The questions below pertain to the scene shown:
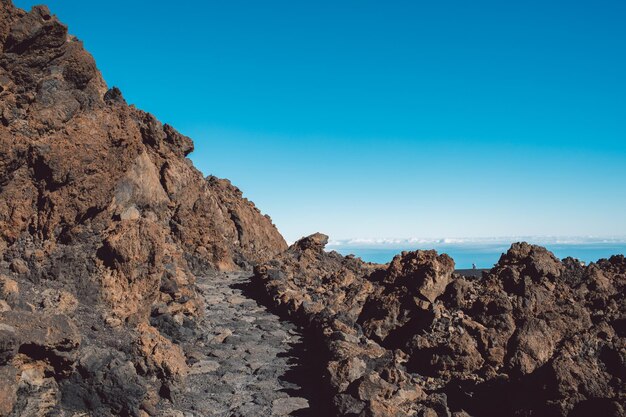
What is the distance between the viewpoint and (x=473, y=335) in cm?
1289

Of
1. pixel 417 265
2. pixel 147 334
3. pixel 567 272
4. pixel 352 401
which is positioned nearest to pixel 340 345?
pixel 352 401

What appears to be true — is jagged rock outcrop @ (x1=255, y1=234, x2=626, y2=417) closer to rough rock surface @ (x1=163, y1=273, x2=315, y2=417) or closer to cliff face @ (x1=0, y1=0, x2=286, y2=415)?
rough rock surface @ (x1=163, y1=273, x2=315, y2=417)

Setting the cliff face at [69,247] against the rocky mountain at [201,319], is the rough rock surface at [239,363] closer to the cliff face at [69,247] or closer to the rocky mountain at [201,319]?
the rocky mountain at [201,319]

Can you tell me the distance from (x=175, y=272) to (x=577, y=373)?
12.8 metres

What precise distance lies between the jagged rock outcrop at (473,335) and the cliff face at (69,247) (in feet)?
14.3

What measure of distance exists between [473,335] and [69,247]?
37.6 ft

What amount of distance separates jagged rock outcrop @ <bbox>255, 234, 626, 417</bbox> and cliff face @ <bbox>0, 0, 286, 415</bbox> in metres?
4.35

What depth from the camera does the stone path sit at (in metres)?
9.80

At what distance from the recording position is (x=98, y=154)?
530 inches

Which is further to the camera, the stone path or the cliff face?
the stone path

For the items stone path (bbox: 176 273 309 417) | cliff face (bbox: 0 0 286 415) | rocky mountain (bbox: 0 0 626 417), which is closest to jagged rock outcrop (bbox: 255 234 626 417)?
rocky mountain (bbox: 0 0 626 417)

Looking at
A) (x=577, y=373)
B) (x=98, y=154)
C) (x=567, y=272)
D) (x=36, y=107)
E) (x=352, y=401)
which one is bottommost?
(x=352, y=401)

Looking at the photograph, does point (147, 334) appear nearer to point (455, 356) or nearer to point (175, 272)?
point (175, 272)

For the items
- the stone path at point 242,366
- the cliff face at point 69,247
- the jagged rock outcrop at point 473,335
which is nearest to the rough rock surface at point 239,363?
the stone path at point 242,366
